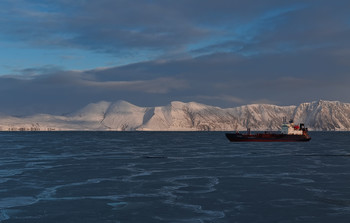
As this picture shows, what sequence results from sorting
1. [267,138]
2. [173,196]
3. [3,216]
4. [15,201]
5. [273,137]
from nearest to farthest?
[3,216], [15,201], [173,196], [273,137], [267,138]

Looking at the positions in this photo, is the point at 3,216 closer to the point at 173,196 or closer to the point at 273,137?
the point at 173,196

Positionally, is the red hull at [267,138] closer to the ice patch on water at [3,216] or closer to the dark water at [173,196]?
the dark water at [173,196]

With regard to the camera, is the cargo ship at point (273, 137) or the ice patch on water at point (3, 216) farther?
the cargo ship at point (273, 137)

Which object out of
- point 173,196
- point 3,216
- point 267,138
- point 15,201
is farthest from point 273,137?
point 3,216

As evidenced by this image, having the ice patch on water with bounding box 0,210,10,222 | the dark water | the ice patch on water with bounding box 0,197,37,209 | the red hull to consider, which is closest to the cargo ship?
the red hull

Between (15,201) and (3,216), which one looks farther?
(15,201)

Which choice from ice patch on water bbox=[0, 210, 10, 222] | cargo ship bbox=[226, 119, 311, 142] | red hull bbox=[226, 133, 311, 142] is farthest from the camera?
cargo ship bbox=[226, 119, 311, 142]

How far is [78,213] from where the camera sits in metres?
22.6

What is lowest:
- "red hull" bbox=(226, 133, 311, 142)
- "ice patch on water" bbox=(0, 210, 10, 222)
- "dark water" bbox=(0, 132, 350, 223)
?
"ice patch on water" bbox=(0, 210, 10, 222)

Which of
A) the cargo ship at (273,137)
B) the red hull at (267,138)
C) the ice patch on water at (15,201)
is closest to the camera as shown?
the ice patch on water at (15,201)

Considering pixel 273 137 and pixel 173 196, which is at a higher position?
pixel 273 137

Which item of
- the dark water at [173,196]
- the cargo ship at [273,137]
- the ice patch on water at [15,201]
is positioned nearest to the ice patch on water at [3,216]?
the dark water at [173,196]

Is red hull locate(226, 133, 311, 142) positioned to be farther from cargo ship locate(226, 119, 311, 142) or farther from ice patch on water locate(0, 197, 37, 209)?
ice patch on water locate(0, 197, 37, 209)

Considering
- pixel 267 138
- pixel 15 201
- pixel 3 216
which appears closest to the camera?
pixel 3 216
